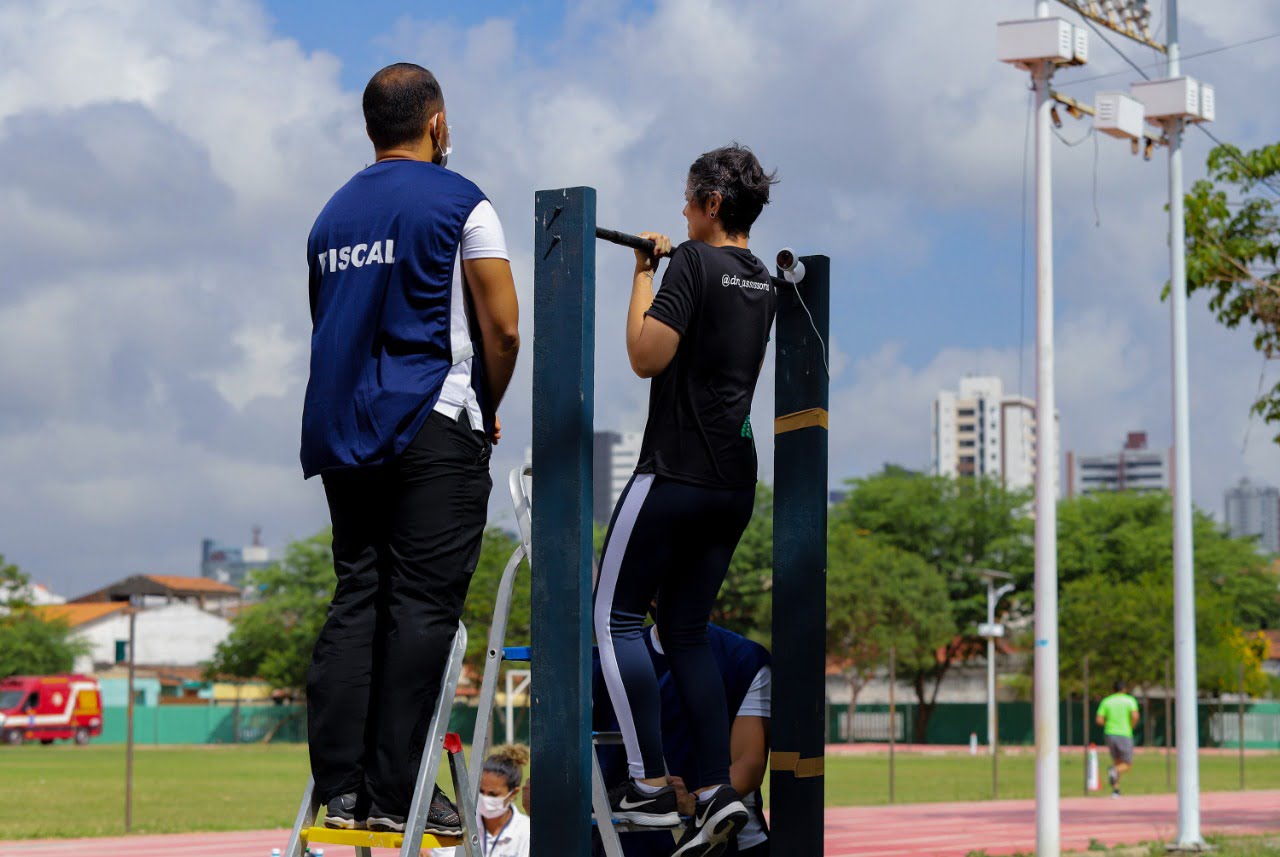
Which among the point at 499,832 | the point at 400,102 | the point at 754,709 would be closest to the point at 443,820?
the point at 754,709

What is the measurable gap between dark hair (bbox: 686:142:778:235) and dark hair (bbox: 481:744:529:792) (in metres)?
3.10

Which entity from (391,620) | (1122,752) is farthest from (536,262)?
(1122,752)

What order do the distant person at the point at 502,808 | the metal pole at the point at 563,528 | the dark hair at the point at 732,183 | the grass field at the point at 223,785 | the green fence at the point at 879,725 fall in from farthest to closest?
the green fence at the point at 879,725, the grass field at the point at 223,785, the distant person at the point at 502,808, the dark hair at the point at 732,183, the metal pole at the point at 563,528

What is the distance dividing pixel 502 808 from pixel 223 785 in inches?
845

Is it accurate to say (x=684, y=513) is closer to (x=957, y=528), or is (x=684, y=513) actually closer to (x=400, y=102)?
(x=400, y=102)

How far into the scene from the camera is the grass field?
722 inches

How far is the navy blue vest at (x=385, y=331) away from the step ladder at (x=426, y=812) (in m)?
0.49

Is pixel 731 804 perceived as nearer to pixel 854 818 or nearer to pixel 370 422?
pixel 370 422

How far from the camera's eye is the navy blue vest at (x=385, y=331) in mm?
3693

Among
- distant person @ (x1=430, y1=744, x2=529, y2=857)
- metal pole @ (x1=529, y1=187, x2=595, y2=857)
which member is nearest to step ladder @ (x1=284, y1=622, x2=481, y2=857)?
metal pole @ (x1=529, y1=187, x2=595, y2=857)

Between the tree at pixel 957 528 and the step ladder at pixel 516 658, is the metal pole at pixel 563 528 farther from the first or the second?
the tree at pixel 957 528

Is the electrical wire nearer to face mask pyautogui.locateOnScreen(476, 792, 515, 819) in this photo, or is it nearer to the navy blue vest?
the navy blue vest

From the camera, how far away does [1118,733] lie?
2483 centimetres

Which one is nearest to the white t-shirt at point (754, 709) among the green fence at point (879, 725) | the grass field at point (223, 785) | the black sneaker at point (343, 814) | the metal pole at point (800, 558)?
the metal pole at point (800, 558)
